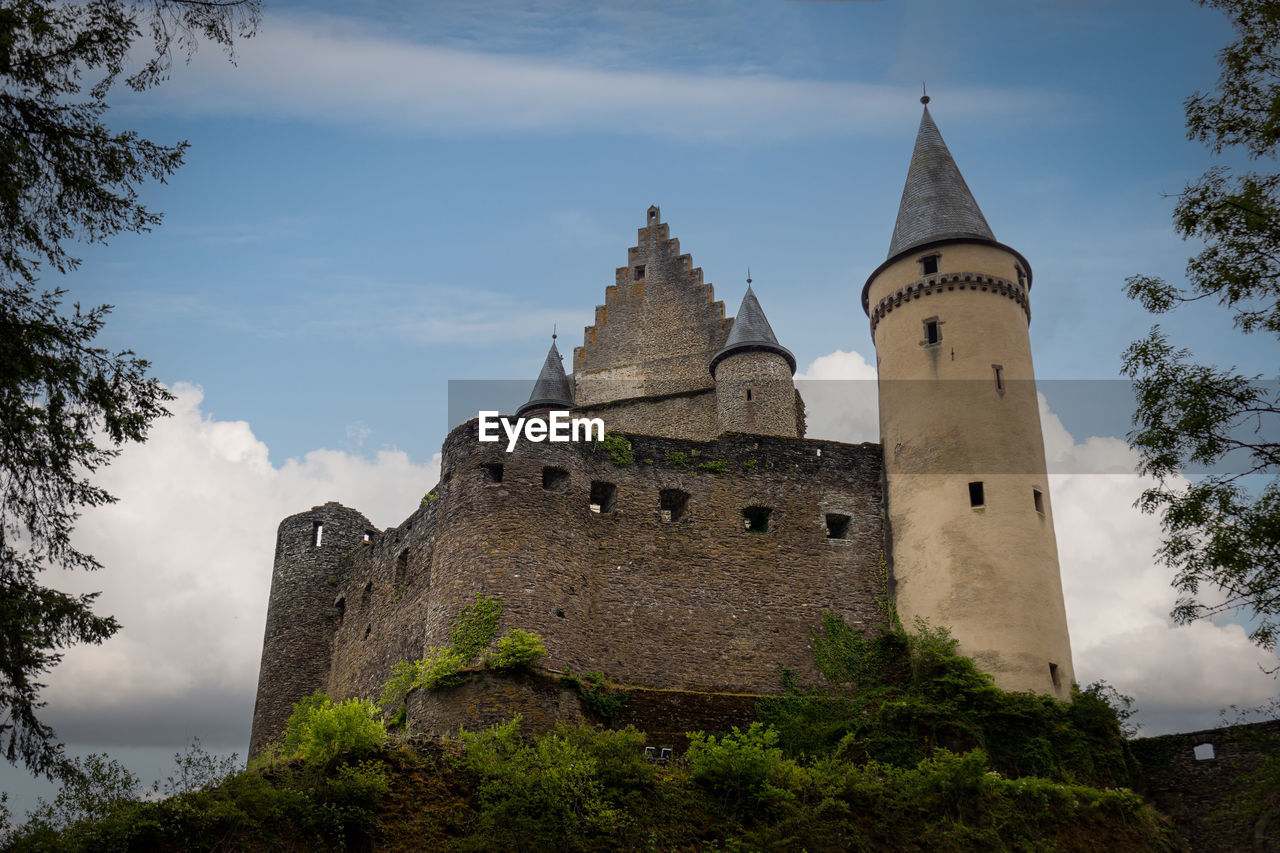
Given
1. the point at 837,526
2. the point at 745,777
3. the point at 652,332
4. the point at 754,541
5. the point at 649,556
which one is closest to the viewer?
the point at 745,777

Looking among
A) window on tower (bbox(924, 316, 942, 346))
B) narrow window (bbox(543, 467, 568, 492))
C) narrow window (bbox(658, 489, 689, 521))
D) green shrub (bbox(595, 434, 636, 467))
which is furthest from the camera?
window on tower (bbox(924, 316, 942, 346))

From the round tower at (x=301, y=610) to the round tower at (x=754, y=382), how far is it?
11.4 meters

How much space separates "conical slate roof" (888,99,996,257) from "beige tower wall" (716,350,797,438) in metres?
6.08

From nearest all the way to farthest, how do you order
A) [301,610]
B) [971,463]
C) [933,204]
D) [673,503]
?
[971,463] → [673,503] → [933,204] → [301,610]

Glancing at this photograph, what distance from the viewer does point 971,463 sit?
26.8 metres

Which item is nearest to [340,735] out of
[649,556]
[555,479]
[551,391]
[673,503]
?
[555,479]

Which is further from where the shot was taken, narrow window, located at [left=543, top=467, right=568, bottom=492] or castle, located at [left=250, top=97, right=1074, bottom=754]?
narrow window, located at [left=543, top=467, right=568, bottom=492]

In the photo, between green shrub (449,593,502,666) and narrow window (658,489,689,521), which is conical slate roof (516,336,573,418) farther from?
green shrub (449,593,502,666)

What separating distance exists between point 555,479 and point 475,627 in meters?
4.08

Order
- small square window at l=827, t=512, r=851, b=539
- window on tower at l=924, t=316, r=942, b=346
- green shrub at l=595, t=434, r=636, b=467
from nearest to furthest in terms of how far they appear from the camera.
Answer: green shrub at l=595, t=434, r=636, b=467, small square window at l=827, t=512, r=851, b=539, window on tower at l=924, t=316, r=942, b=346

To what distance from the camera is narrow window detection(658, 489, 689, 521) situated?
88.9 feet

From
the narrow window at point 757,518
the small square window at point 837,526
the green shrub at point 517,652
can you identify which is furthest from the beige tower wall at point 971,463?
the green shrub at point 517,652

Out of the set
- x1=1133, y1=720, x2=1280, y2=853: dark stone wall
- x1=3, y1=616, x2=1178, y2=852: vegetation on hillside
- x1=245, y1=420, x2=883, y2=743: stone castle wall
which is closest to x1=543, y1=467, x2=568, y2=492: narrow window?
x1=245, y1=420, x2=883, y2=743: stone castle wall

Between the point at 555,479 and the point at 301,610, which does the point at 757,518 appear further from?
the point at 301,610
